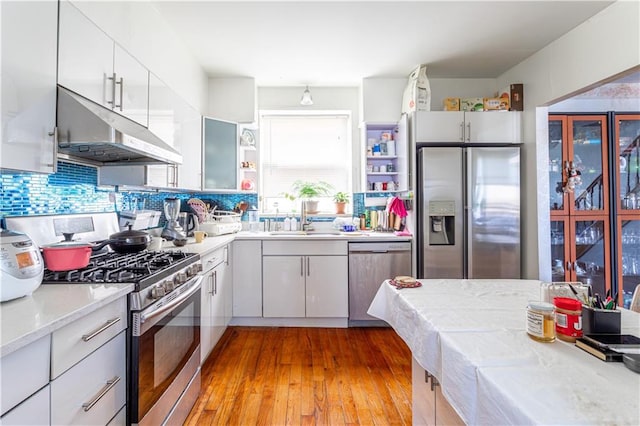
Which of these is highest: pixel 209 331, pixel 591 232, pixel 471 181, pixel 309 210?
pixel 471 181

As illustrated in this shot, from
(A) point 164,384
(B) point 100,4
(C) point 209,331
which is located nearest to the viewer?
(A) point 164,384

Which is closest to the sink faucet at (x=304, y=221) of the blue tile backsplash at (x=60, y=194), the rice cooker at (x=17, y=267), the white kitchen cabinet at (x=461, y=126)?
the white kitchen cabinet at (x=461, y=126)

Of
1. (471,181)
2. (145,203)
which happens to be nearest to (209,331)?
(145,203)

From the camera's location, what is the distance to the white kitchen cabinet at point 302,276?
3035 millimetres

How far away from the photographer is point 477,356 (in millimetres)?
840

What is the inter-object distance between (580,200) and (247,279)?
359 cm

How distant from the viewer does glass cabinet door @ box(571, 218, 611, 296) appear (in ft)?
9.84

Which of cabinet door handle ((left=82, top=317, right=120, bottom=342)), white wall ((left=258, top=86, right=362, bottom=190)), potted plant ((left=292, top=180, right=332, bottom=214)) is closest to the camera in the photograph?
cabinet door handle ((left=82, top=317, right=120, bottom=342))

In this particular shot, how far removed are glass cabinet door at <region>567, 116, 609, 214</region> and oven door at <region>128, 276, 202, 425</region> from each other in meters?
3.69

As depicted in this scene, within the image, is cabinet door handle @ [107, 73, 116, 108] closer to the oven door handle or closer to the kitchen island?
the oven door handle

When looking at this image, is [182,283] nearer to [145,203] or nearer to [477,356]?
[145,203]

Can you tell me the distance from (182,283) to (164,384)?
492mm

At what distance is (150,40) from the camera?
2.15 metres

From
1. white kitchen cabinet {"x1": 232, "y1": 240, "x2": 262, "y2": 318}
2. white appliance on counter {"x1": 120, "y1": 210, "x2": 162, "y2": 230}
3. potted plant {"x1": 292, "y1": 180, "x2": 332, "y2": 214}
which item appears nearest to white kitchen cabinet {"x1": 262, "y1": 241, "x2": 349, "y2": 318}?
white kitchen cabinet {"x1": 232, "y1": 240, "x2": 262, "y2": 318}
